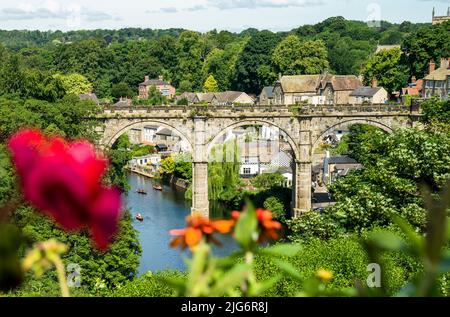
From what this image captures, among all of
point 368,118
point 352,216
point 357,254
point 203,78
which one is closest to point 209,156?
point 368,118

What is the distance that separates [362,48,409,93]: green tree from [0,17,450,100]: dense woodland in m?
0.10

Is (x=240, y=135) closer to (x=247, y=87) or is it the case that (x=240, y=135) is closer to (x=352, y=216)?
(x=247, y=87)

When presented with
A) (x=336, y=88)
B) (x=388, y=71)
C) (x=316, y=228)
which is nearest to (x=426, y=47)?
(x=388, y=71)

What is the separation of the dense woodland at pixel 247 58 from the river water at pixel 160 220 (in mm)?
25895

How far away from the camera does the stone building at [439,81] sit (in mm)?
58906

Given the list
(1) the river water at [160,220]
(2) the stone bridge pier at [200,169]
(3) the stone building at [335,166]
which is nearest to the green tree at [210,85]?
(1) the river water at [160,220]

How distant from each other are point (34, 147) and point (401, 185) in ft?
79.2

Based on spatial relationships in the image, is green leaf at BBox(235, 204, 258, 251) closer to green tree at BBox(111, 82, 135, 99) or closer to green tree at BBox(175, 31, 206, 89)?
green tree at BBox(111, 82, 135, 99)

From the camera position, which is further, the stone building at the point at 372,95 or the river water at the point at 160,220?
the stone building at the point at 372,95

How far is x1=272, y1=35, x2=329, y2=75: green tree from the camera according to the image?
264 feet

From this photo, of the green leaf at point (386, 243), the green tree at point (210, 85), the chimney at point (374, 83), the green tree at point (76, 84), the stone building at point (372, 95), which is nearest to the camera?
the green leaf at point (386, 243)

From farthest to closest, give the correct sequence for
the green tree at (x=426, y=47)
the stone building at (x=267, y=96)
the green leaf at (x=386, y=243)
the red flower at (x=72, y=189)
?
the stone building at (x=267, y=96)
the green tree at (x=426, y=47)
the green leaf at (x=386, y=243)
the red flower at (x=72, y=189)

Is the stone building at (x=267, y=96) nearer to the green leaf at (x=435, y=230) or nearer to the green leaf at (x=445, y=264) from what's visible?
the green leaf at (x=445, y=264)

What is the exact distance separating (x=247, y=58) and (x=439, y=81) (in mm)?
30792
